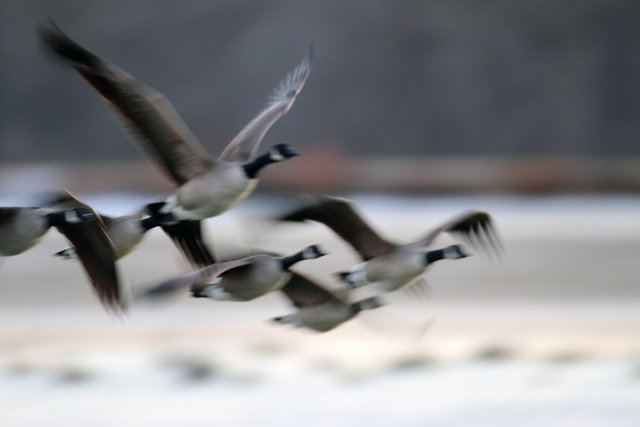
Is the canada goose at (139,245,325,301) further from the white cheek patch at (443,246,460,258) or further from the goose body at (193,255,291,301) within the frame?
the white cheek patch at (443,246,460,258)

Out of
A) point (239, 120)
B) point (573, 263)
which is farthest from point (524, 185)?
point (239, 120)

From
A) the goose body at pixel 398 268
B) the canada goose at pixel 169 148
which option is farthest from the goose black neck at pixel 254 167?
the goose body at pixel 398 268

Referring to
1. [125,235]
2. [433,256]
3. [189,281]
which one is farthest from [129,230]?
[433,256]

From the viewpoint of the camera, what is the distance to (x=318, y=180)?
16.5 ft

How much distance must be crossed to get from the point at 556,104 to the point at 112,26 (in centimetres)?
316

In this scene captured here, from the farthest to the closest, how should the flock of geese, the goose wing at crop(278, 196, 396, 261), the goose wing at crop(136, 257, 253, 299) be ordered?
the goose wing at crop(278, 196, 396, 261)
the flock of geese
the goose wing at crop(136, 257, 253, 299)

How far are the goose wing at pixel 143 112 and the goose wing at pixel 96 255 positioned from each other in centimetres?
8

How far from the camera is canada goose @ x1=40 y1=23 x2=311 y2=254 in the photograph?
653 millimetres

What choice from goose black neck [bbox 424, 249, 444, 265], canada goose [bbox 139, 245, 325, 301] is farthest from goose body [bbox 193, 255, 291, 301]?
goose black neck [bbox 424, 249, 444, 265]

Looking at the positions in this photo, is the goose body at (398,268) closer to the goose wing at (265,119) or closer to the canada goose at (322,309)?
the canada goose at (322,309)

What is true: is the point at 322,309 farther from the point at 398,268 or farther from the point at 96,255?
the point at 96,255

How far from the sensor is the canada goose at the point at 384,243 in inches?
27.3

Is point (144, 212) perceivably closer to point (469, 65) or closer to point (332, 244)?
point (332, 244)

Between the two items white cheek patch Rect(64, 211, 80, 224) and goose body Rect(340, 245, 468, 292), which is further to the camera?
goose body Rect(340, 245, 468, 292)
